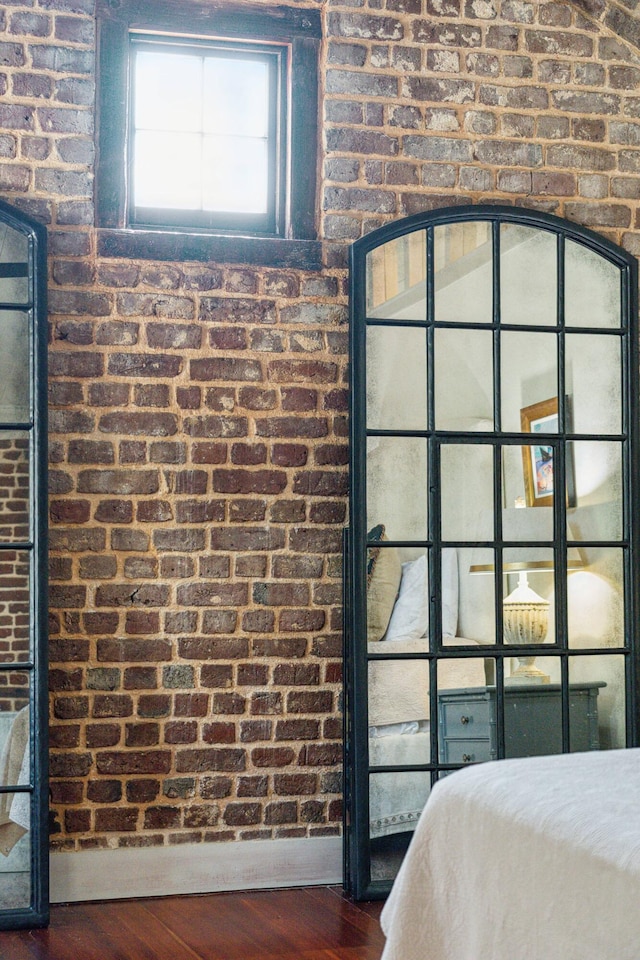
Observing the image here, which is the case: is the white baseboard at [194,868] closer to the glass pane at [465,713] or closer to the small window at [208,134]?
the glass pane at [465,713]

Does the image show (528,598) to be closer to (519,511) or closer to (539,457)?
(519,511)

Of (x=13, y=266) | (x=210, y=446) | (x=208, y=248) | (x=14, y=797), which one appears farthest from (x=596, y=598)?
(x=13, y=266)

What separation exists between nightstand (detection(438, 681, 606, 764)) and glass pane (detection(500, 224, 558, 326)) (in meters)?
1.52

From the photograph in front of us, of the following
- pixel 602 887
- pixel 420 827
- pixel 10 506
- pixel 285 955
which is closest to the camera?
pixel 602 887

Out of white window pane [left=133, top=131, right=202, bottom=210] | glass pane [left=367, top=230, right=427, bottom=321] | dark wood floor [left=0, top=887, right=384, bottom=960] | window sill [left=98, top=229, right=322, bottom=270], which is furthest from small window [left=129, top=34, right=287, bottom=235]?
dark wood floor [left=0, top=887, right=384, bottom=960]

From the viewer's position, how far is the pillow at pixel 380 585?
4.03 m

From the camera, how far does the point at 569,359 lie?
13.9 feet

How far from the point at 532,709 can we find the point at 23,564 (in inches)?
82.0

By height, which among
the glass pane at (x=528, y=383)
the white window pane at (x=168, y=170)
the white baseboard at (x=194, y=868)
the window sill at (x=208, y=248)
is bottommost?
the white baseboard at (x=194, y=868)

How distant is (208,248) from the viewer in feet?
13.4

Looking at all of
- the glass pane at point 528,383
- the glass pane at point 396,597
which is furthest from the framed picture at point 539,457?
the glass pane at point 396,597

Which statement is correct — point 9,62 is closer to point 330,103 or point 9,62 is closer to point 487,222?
point 330,103

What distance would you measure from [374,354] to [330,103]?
3.52 feet

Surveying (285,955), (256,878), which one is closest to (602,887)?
(285,955)
